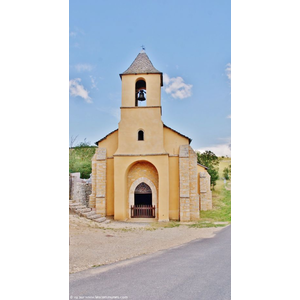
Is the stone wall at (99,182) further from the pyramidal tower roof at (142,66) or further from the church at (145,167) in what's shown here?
the pyramidal tower roof at (142,66)

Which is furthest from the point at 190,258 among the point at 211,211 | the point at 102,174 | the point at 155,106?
the point at 155,106

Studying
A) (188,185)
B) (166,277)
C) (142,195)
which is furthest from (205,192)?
(166,277)

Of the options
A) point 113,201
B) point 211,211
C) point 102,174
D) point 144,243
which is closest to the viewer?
point 144,243

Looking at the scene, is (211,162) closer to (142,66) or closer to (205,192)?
(205,192)

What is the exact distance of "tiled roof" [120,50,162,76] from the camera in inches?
140

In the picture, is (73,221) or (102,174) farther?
(102,174)

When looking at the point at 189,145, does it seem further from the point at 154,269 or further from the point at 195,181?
the point at 154,269

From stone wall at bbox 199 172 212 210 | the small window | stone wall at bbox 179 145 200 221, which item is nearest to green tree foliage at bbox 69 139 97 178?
the small window

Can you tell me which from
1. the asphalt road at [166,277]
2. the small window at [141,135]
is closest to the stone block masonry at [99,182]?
the small window at [141,135]

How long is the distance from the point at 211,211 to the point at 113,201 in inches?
63.5

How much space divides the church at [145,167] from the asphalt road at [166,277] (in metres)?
0.77

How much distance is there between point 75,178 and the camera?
4.16m

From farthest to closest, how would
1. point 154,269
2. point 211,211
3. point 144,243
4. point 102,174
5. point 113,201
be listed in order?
point 102,174 → point 113,201 → point 211,211 → point 144,243 → point 154,269
